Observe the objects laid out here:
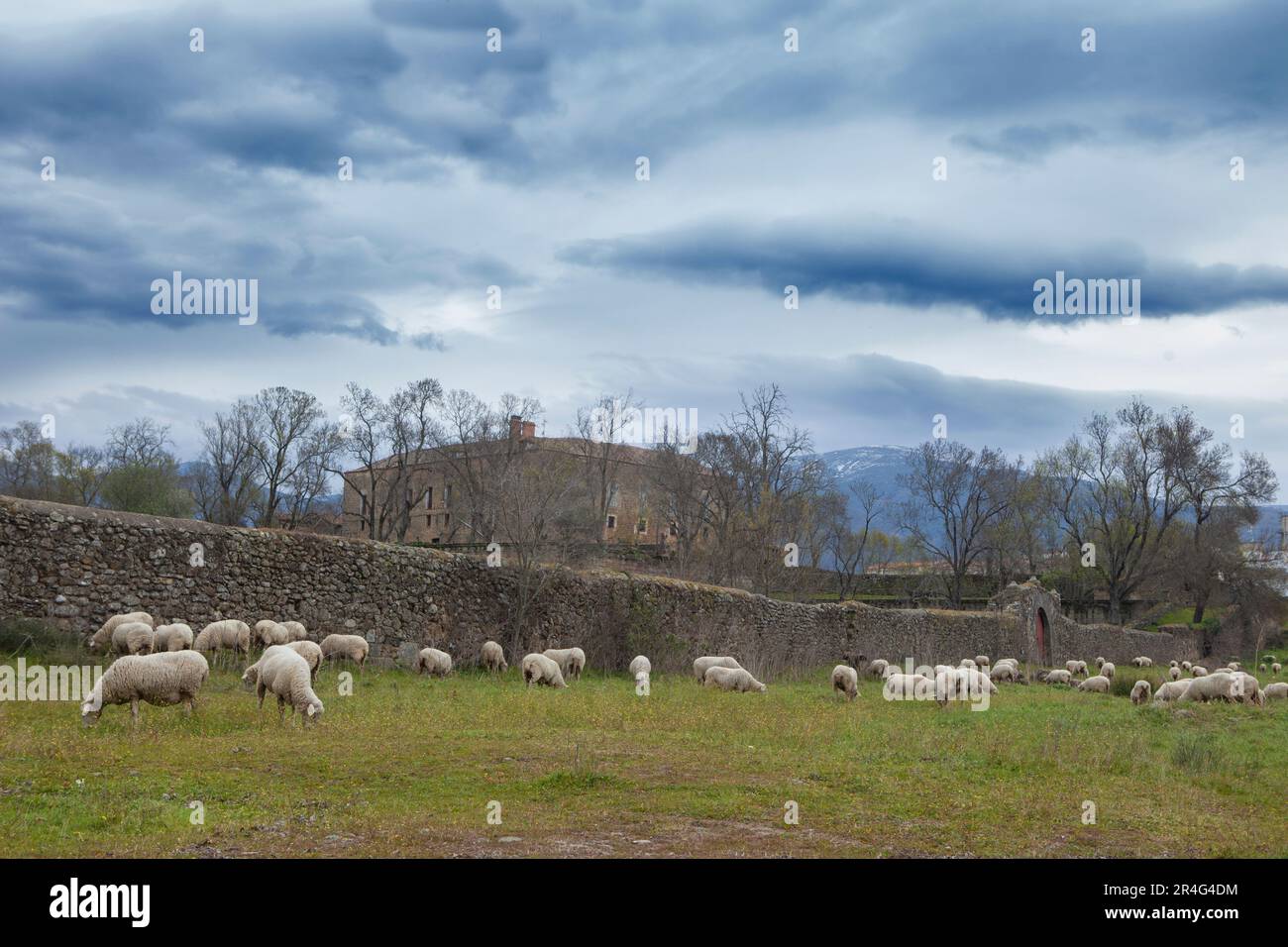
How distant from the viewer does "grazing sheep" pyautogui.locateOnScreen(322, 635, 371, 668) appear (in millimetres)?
19438

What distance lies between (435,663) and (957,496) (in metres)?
53.9

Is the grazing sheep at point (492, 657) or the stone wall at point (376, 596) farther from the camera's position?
the grazing sheep at point (492, 657)

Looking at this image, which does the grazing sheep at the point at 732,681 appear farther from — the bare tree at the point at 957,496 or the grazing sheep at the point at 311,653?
the bare tree at the point at 957,496

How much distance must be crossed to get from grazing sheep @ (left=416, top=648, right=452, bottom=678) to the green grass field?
4.35 m

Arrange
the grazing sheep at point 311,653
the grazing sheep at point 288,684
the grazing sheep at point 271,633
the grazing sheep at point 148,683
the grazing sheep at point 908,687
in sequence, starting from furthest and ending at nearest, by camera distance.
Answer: the grazing sheep at point 908,687 < the grazing sheep at point 271,633 < the grazing sheep at point 311,653 < the grazing sheep at point 288,684 < the grazing sheep at point 148,683

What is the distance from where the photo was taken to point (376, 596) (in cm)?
2211

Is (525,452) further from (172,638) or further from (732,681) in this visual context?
(172,638)

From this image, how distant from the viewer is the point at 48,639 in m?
16.7

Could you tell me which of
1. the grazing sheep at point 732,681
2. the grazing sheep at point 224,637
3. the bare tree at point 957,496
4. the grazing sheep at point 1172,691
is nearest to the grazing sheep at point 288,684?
the grazing sheep at point 224,637

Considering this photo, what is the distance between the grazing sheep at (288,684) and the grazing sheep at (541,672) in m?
6.97

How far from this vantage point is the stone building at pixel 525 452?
66.4 m

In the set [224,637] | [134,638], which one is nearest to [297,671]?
[134,638]

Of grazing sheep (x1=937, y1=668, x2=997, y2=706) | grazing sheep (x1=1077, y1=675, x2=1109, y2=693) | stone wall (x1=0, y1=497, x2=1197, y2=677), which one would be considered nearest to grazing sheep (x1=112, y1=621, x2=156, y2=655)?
stone wall (x1=0, y1=497, x2=1197, y2=677)

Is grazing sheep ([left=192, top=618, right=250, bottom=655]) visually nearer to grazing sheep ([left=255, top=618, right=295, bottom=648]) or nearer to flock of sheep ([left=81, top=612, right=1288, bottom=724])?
flock of sheep ([left=81, top=612, right=1288, bottom=724])
